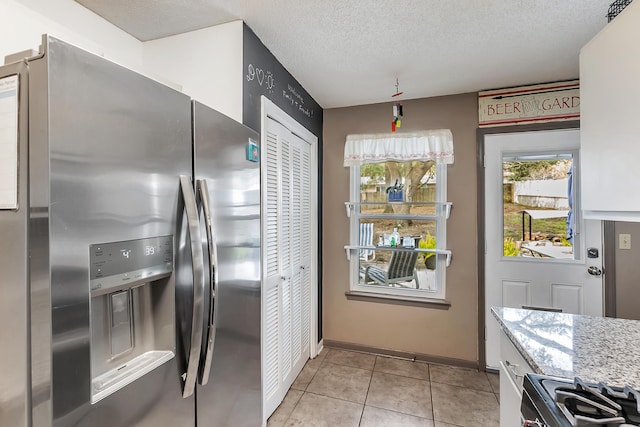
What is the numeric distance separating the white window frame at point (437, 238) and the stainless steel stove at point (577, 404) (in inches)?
72.7

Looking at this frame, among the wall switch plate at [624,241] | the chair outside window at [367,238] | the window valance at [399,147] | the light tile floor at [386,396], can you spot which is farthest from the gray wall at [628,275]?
the chair outside window at [367,238]

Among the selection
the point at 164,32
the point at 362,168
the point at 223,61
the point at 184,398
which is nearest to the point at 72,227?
the point at 184,398

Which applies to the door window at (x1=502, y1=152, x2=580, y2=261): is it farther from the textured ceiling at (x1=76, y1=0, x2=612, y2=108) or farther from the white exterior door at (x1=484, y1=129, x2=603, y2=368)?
the textured ceiling at (x1=76, y1=0, x2=612, y2=108)

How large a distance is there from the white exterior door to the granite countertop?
3.82ft

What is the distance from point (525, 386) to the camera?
0.96 m

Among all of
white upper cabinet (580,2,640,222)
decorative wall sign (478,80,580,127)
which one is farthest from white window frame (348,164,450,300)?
white upper cabinet (580,2,640,222)

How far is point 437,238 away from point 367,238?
666 mm

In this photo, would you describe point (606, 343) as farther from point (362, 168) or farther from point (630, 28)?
point (362, 168)

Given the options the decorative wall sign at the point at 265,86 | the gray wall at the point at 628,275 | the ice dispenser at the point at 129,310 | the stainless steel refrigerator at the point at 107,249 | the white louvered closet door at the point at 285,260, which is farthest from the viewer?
the gray wall at the point at 628,275

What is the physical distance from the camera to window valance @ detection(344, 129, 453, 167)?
2686 mm

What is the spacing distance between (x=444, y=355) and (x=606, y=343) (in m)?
1.73

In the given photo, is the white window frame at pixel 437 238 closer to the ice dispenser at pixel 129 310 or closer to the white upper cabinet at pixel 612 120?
the white upper cabinet at pixel 612 120

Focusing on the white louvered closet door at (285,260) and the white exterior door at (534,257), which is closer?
the white louvered closet door at (285,260)

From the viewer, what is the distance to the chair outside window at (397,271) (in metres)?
2.87
